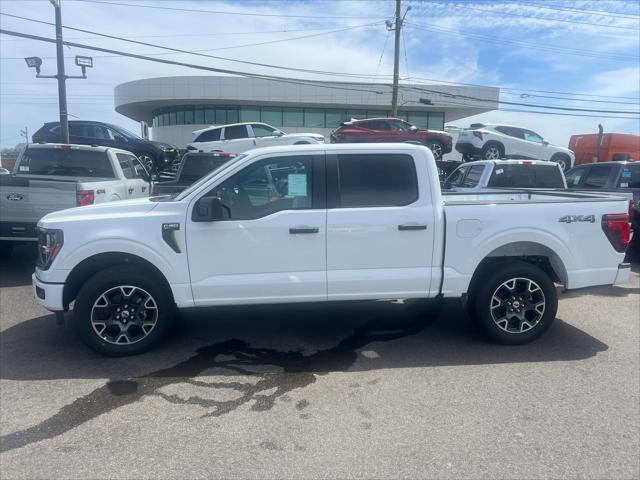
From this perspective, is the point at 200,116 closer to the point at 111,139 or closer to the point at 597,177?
the point at 111,139

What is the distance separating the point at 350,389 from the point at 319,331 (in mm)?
1474

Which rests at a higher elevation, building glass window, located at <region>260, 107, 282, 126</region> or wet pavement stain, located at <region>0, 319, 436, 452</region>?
building glass window, located at <region>260, 107, 282, 126</region>

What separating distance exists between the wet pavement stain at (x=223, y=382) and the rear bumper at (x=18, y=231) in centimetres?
438

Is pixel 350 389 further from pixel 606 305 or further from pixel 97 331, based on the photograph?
pixel 606 305

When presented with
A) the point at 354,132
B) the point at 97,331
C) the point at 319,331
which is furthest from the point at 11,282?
the point at 354,132

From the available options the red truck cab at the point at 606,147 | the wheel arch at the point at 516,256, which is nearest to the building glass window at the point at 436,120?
the red truck cab at the point at 606,147

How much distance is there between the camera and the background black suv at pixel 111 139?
1633 centimetres

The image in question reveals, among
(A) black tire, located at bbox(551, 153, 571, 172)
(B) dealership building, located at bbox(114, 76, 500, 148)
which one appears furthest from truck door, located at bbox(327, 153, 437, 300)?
(B) dealership building, located at bbox(114, 76, 500, 148)

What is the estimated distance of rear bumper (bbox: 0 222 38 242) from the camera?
25.7 feet

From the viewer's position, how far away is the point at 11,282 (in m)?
8.06

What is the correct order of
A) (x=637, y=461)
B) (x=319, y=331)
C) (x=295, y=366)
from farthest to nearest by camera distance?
(x=319, y=331)
(x=295, y=366)
(x=637, y=461)

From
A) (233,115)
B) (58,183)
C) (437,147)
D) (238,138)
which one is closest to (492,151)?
(437,147)

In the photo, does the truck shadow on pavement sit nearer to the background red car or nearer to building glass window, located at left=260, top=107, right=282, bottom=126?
the background red car

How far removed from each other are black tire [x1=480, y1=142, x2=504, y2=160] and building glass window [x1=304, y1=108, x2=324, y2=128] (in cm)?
2796
